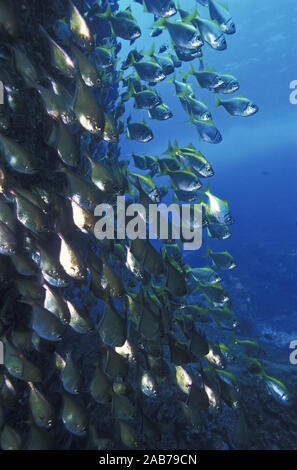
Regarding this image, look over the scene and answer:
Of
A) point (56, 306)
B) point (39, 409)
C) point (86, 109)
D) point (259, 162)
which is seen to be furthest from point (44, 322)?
point (259, 162)

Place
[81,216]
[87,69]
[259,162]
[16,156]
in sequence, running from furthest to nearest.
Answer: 1. [259,162]
2. [81,216]
3. [87,69]
4. [16,156]

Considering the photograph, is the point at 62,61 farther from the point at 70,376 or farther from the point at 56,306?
the point at 70,376

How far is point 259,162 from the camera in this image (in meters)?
87.1

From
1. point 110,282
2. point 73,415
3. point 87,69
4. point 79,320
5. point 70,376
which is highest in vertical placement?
point 87,69

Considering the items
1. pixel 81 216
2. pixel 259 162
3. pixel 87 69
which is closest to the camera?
pixel 87 69

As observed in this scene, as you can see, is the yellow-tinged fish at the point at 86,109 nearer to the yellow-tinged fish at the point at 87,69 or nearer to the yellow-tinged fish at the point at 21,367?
the yellow-tinged fish at the point at 87,69

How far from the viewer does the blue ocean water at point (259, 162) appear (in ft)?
49.1

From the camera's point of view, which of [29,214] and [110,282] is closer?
[29,214]

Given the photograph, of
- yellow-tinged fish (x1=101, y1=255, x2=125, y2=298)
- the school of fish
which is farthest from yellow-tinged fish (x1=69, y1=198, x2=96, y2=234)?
yellow-tinged fish (x1=101, y1=255, x2=125, y2=298)

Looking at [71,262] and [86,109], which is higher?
[86,109]

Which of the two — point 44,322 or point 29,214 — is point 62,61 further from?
point 44,322

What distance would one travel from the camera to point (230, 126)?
79062 millimetres

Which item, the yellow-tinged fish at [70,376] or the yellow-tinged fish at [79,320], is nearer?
the yellow-tinged fish at [70,376]

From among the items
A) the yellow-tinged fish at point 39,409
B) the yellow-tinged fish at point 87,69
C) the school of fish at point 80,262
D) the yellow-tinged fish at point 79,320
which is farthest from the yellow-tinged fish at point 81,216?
the yellow-tinged fish at point 39,409
